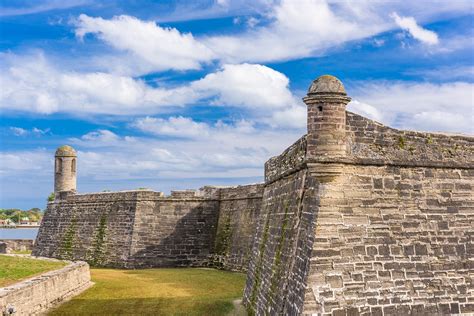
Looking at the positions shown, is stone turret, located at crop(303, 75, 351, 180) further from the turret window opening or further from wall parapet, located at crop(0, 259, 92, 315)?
the turret window opening

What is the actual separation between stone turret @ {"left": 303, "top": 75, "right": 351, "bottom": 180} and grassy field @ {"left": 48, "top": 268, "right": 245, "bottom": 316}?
6.27 meters

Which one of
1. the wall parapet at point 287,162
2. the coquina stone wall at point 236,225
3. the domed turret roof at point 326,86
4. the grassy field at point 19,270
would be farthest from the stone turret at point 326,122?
the coquina stone wall at point 236,225

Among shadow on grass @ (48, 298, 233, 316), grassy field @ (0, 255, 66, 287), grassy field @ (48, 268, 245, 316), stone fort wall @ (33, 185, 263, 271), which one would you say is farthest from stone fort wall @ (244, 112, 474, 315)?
stone fort wall @ (33, 185, 263, 271)

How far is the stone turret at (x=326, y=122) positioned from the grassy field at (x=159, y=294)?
627 cm

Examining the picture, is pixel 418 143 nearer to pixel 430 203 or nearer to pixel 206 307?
pixel 430 203

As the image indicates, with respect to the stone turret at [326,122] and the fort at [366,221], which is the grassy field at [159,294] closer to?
the fort at [366,221]

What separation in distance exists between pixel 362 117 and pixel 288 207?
3032mm

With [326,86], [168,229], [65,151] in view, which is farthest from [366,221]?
[65,151]

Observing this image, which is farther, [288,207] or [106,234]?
[106,234]

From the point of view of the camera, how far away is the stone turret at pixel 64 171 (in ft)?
114

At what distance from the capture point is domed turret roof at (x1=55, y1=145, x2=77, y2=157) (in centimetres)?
3494

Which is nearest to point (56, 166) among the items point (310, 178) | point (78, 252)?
point (78, 252)

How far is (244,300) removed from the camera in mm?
16438

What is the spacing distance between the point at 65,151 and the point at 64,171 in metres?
1.23
